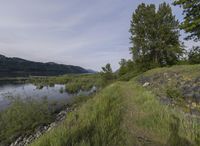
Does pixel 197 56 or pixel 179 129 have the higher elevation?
pixel 197 56

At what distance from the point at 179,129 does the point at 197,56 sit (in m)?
21.1

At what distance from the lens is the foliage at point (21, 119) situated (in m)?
9.72

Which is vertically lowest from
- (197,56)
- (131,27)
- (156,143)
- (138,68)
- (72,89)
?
(72,89)

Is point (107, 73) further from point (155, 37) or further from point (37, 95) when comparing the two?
point (37, 95)

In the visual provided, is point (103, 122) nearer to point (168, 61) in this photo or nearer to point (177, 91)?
point (177, 91)

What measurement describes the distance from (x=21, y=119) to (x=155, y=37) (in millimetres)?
22653

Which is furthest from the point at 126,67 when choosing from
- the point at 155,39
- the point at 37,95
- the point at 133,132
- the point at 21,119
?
the point at 133,132

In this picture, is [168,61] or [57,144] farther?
[168,61]

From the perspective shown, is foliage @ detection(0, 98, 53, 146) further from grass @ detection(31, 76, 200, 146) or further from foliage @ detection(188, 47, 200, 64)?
foliage @ detection(188, 47, 200, 64)

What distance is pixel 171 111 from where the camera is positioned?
4707 millimetres

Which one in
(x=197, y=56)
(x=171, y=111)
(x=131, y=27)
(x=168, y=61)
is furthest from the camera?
(x=131, y=27)

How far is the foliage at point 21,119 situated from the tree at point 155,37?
1807 cm

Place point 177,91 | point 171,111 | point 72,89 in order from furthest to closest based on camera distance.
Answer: point 72,89
point 177,91
point 171,111

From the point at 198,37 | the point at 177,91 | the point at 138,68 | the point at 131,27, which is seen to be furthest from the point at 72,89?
the point at 177,91
